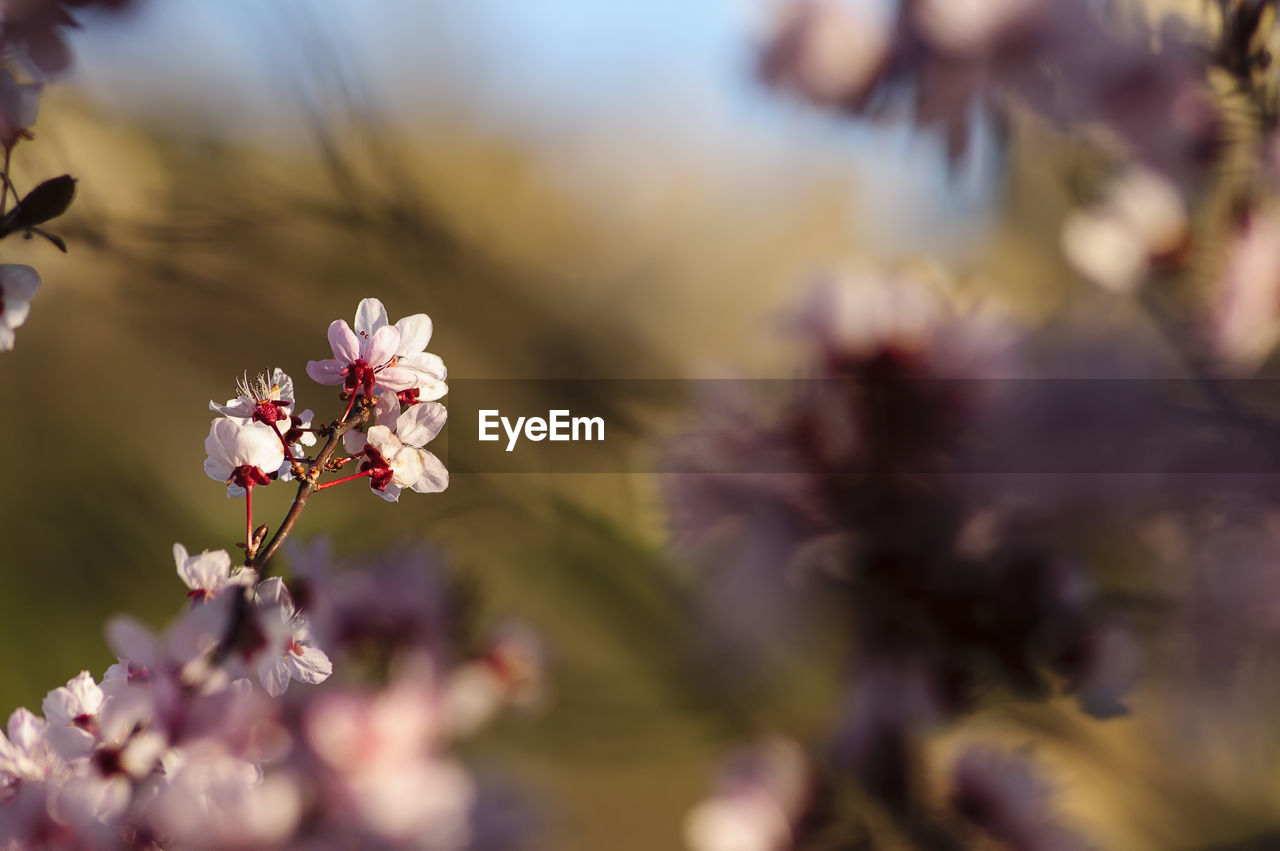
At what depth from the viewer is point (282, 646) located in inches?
11.5

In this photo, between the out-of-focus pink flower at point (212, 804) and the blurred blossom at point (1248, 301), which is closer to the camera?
the out-of-focus pink flower at point (212, 804)

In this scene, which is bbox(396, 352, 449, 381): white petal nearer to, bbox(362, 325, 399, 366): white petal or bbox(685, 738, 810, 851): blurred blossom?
bbox(362, 325, 399, 366): white petal

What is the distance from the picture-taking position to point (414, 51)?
0.69m

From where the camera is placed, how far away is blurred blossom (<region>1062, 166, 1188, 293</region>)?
17.0 inches

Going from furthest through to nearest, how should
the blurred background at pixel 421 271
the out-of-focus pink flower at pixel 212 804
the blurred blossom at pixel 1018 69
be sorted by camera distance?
the blurred background at pixel 421 271 < the blurred blossom at pixel 1018 69 < the out-of-focus pink flower at pixel 212 804

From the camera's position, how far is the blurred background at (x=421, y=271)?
63cm

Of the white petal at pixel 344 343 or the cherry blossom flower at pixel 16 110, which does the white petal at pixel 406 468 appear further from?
the cherry blossom flower at pixel 16 110

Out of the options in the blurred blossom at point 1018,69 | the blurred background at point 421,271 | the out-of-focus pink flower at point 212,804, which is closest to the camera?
the out-of-focus pink flower at point 212,804

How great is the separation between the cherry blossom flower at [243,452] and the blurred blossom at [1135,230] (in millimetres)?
423

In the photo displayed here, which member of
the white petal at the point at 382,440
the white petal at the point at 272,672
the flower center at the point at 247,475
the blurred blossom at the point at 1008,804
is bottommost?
the blurred blossom at the point at 1008,804

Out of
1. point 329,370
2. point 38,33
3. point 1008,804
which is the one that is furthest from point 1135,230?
point 38,33

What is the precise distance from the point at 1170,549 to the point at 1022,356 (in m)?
0.16

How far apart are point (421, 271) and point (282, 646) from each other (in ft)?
1.46

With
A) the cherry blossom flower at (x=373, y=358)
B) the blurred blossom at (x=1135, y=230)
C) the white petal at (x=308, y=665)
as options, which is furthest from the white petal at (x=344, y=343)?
the blurred blossom at (x=1135, y=230)
